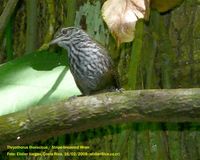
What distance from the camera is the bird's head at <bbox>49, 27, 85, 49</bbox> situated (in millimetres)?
2525

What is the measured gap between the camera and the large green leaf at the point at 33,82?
6.95 ft

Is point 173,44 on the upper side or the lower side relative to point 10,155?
upper

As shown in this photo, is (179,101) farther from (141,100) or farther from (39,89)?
(39,89)

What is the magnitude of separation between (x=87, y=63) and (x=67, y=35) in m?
0.16

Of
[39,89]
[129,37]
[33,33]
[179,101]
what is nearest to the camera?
[129,37]

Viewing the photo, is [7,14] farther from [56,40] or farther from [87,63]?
[87,63]

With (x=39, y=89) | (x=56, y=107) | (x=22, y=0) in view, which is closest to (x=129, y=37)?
(x=56, y=107)

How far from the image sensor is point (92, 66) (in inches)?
103

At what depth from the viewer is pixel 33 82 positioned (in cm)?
220

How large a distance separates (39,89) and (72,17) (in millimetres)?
525

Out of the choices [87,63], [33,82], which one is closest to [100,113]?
[33,82]

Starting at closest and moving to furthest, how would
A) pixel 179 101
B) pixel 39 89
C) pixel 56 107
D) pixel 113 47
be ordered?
pixel 179 101
pixel 56 107
pixel 39 89
pixel 113 47

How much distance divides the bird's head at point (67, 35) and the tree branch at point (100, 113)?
836 millimetres

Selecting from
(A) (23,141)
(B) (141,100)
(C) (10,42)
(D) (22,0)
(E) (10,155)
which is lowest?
(E) (10,155)
